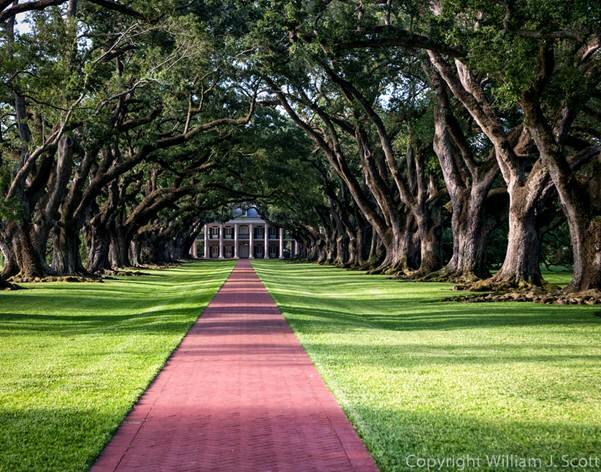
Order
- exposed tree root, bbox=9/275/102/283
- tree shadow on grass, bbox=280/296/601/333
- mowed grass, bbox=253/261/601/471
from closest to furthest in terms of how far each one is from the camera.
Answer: mowed grass, bbox=253/261/601/471, tree shadow on grass, bbox=280/296/601/333, exposed tree root, bbox=9/275/102/283

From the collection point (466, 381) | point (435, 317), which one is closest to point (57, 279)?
point (435, 317)

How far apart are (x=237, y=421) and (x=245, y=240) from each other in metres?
155

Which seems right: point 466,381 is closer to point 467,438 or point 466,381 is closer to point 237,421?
point 467,438

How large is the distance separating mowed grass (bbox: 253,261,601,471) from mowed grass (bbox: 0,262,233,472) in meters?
2.33

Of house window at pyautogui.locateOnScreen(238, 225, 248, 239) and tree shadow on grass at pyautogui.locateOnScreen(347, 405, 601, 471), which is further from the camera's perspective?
house window at pyautogui.locateOnScreen(238, 225, 248, 239)

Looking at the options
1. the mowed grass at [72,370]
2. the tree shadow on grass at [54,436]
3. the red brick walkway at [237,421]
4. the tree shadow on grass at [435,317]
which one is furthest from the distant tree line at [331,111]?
the tree shadow on grass at [54,436]

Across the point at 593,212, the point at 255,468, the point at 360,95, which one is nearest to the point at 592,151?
the point at 593,212

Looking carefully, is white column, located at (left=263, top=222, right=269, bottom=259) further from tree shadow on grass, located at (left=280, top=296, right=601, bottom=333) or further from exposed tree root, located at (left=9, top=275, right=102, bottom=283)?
tree shadow on grass, located at (left=280, top=296, right=601, bottom=333)

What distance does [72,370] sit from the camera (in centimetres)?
1078

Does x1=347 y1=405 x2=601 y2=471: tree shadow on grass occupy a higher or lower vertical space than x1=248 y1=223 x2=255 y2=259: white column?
lower

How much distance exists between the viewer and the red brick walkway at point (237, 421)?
20.2ft

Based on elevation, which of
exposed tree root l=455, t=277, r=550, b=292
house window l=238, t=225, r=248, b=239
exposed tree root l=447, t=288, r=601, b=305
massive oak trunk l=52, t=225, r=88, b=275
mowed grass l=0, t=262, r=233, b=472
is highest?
house window l=238, t=225, r=248, b=239

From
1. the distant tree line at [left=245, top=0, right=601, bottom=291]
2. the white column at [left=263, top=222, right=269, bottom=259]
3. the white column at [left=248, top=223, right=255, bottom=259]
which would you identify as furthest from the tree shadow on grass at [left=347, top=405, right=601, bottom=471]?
the white column at [left=248, top=223, right=255, bottom=259]

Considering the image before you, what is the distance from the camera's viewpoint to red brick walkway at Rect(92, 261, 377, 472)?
6.17 meters
